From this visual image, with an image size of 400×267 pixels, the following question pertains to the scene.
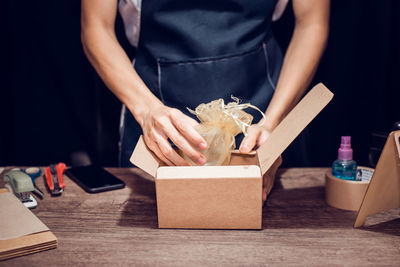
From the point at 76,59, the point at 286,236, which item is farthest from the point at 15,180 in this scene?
the point at 76,59

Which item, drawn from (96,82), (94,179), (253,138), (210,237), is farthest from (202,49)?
(96,82)

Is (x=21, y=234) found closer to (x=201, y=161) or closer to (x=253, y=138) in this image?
(x=201, y=161)

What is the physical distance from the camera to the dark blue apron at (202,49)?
1.24 metres

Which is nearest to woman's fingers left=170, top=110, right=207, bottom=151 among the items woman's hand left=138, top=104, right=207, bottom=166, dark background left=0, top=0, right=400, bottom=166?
woman's hand left=138, top=104, right=207, bottom=166

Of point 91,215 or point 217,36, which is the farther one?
point 217,36

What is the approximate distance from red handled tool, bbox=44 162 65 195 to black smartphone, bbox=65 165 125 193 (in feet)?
0.12

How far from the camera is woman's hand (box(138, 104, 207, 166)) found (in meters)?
0.89

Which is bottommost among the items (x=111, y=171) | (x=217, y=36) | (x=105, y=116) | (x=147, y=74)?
(x=105, y=116)

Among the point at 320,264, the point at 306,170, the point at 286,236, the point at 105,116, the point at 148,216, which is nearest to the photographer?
the point at 320,264

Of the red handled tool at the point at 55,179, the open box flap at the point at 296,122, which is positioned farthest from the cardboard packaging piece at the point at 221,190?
the red handled tool at the point at 55,179

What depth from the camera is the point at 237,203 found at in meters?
0.81

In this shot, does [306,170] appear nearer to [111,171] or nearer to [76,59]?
[111,171]

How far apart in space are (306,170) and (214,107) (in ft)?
1.55

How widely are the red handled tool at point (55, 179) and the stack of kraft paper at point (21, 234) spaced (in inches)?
7.0
